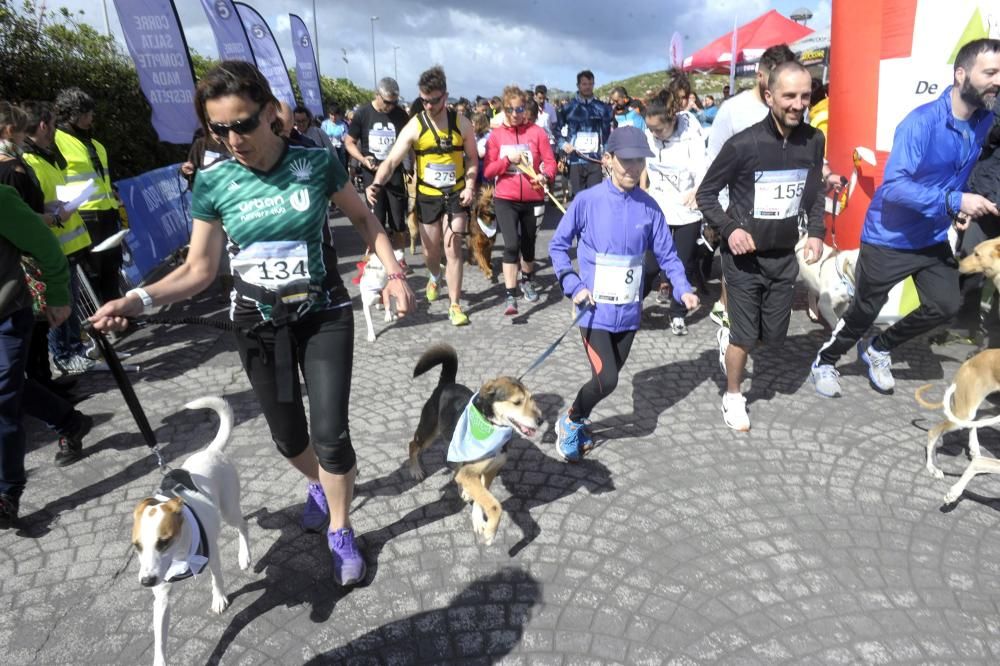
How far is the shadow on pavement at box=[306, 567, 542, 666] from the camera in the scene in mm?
2490

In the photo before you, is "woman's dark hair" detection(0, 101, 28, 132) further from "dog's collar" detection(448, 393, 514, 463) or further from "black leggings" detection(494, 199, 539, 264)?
"black leggings" detection(494, 199, 539, 264)

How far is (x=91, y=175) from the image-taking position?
219 inches

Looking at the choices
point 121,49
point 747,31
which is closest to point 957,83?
point 121,49

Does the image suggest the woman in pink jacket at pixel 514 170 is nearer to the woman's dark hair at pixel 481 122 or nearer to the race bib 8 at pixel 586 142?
the race bib 8 at pixel 586 142

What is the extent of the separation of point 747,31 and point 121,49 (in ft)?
53.0

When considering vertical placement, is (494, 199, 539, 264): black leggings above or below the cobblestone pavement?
above

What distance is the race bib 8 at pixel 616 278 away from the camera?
12.0ft

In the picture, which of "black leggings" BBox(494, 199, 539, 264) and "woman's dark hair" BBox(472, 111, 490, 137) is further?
"woman's dark hair" BBox(472, 111, 490, 137)

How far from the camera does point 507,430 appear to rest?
300cm

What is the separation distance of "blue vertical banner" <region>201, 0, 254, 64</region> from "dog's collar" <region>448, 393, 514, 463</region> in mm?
9520

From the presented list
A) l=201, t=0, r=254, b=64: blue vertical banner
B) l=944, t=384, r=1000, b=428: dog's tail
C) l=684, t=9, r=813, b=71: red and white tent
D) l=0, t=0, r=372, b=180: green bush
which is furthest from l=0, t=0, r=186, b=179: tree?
l=684, t=9, r=813, b=71: red and white tent

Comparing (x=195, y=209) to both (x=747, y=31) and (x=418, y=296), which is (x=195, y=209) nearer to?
(x=418, y=296)

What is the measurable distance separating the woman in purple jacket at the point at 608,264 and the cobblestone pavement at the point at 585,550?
60 cm

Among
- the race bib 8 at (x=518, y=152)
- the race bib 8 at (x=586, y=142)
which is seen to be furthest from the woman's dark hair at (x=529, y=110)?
the race bib 8 at (x=586, y=142)
